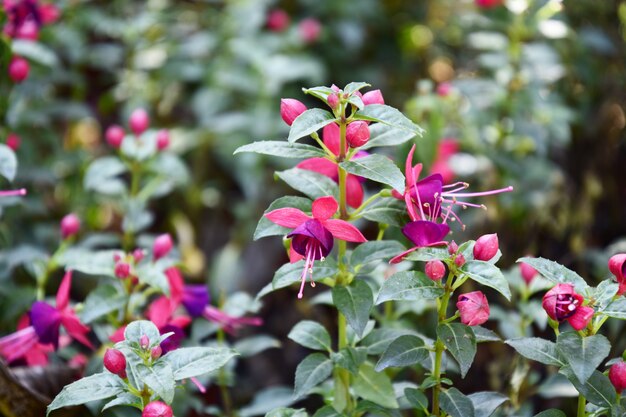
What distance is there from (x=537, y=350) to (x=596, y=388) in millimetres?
81

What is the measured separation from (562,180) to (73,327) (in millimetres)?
1398

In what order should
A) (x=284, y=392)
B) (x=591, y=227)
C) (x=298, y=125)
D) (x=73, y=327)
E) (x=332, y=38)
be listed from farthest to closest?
(x=332, y=38), (x=591, y=227), (x=284, y=392), (x=73, y=327), (x=298, y=125)

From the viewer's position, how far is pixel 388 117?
2.85 feet

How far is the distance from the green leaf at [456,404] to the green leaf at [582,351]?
0.14m

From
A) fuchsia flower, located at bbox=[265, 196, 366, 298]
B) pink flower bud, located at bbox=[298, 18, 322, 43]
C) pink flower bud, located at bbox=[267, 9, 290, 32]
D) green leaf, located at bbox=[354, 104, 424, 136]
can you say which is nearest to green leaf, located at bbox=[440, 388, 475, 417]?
fuchsia flower, located at bbox=[265, 196, 366, 298]

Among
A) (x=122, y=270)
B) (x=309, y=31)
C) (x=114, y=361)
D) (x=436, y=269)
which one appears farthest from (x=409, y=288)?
(x=309, y=31)

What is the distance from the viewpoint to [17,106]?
166cm

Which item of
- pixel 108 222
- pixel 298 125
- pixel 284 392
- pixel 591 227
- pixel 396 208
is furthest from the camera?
pixel 108 222

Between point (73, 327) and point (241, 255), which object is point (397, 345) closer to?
point (73, 327)

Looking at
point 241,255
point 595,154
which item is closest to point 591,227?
point 595,154

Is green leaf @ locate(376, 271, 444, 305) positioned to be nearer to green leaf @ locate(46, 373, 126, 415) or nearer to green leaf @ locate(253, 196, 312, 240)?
green leaf @ locate(253, 196, 312, 240)

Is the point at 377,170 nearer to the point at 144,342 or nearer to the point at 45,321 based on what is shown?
the point at 144,342

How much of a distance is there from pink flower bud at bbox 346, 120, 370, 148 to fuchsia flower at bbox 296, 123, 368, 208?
0.21 feet

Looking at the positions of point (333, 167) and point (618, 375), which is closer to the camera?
point (618, 375)
